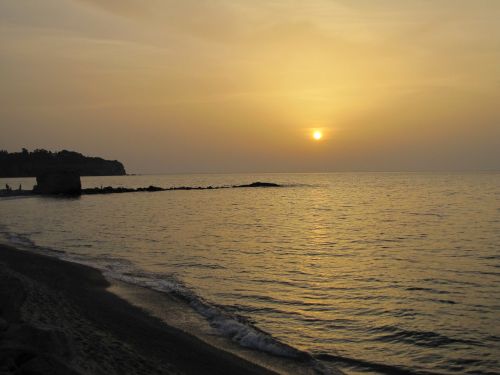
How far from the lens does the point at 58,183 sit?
354 feet

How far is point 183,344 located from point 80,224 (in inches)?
1492

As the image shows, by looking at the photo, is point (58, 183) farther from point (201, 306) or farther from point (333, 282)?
point (201, 306)

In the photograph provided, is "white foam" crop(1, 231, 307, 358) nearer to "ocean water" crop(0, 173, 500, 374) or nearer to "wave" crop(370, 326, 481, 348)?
"ocean water" crop(0, 173, 500, 374)

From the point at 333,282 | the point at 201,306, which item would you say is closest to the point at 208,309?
the point at 201,306

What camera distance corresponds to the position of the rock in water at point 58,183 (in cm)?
10750

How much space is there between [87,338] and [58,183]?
349ft

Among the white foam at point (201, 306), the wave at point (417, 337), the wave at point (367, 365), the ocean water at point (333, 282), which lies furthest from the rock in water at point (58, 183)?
the wave at point (367, 365)

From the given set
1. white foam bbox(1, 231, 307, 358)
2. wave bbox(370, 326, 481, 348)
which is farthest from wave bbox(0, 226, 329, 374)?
wave bbox(370, 326, 481, 348)

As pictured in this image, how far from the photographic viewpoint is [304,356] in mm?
11125

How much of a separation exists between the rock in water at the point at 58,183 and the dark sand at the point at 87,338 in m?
97.7

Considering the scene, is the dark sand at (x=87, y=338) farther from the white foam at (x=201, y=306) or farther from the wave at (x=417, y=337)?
the wave at (x=417, y=337)

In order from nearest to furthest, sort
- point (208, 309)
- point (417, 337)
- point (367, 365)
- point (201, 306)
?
point (367, 365)
point (417, 337)
point (208, 309)
point (201, 306)

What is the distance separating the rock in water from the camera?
4232 inches

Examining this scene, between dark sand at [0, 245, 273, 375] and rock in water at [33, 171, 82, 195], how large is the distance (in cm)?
9775
